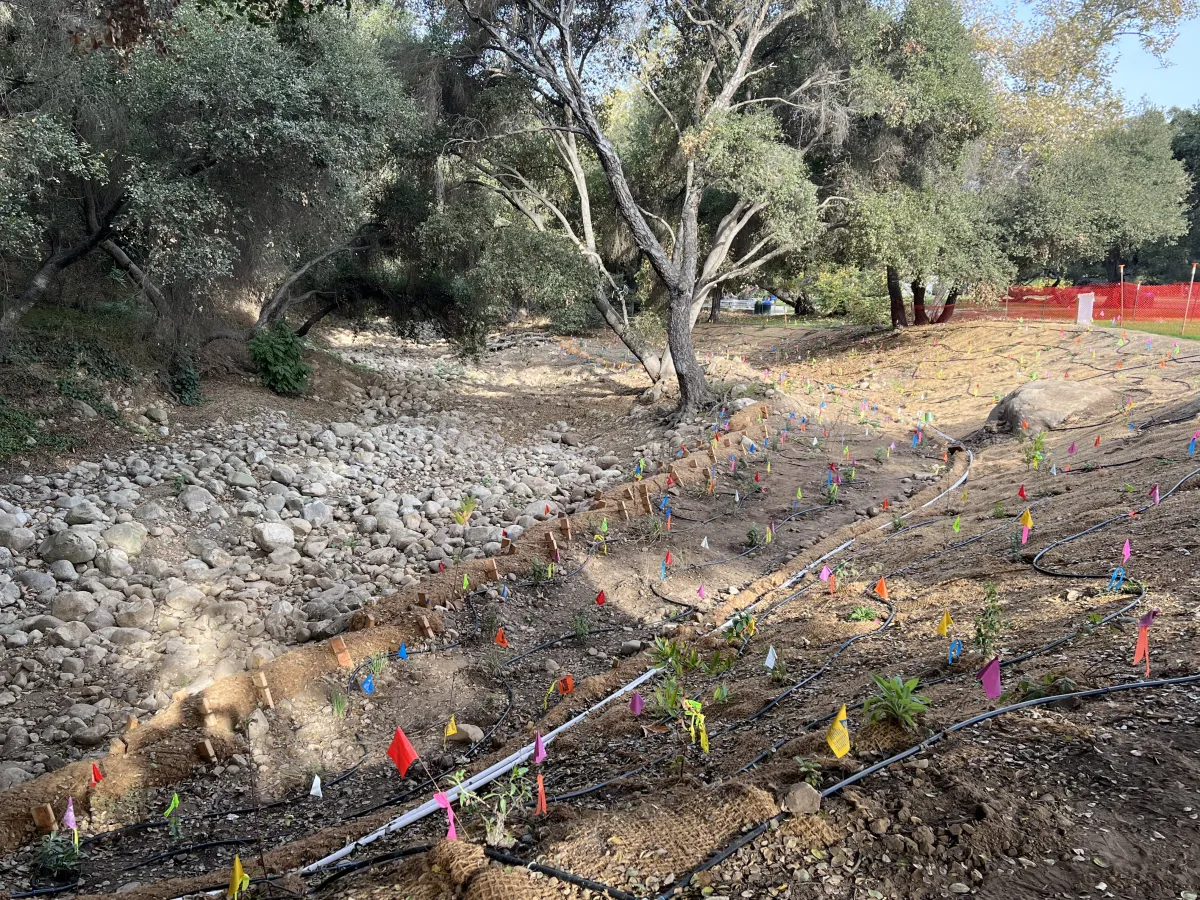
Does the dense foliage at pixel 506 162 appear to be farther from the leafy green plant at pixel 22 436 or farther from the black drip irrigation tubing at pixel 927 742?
the black drip irrigation tubing at pixel 927 742

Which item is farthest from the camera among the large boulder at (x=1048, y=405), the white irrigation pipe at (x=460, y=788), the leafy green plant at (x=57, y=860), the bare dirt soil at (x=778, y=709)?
the large boulder at (x=1048, y=405)

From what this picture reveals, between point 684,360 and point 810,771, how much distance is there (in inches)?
369

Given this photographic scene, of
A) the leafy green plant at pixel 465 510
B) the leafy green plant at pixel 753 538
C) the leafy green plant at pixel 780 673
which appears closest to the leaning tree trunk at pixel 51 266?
the leafy green plant at pixel 465 510

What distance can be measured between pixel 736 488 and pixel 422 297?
6891 millimetres

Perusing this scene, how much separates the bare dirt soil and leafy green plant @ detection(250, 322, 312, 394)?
6048 mm

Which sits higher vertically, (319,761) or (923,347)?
(923,347)

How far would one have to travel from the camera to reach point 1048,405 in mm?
9758

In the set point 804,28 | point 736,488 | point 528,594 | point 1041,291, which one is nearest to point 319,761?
point 528,594

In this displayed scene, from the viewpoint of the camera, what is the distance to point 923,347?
16.3 m

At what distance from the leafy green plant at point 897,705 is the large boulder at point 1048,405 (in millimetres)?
7815

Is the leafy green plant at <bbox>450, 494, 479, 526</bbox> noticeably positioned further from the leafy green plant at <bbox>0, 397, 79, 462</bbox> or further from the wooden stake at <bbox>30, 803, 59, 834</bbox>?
the wooden stake at <bbox>30, 803, 59, 834</bbox>

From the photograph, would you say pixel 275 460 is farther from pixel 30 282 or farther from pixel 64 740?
pixel 64 740

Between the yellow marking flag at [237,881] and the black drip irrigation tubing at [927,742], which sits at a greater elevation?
the black drip irrigation tubing at [927,742]

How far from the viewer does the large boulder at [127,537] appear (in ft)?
21.1
